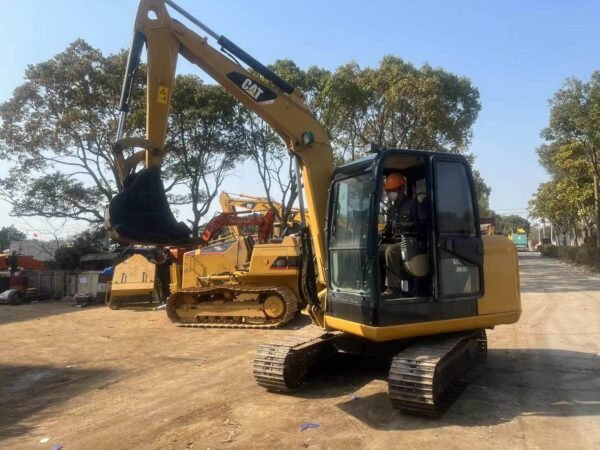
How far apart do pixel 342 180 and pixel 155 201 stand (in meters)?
2.28

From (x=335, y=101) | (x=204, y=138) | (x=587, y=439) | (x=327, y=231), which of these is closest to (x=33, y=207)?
(x=204, y=138)

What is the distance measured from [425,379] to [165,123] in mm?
4470

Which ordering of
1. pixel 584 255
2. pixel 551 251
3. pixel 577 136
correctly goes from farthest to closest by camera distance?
1. pixel 551 251
2. pixel 584 255
3. pixel 577 136

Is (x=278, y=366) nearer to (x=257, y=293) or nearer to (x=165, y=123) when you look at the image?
(x=165, y=123)

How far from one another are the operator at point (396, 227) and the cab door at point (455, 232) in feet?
0.81

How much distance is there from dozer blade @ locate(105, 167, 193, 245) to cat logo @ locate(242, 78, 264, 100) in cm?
150

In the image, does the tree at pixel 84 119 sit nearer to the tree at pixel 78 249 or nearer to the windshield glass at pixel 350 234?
the tree at pixel 78 249

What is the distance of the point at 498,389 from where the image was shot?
18.5 feet

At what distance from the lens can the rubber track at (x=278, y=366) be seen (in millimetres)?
5391

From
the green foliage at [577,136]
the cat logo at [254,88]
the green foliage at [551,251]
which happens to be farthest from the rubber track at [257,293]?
the green foliage at [551,251]

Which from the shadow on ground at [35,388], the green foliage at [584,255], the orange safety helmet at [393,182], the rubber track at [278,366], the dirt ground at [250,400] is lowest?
the shadow on ground at [35,388]

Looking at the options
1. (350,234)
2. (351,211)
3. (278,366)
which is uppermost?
(351,211)

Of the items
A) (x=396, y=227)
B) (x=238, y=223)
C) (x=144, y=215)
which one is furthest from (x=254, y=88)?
(x=238, y=223)

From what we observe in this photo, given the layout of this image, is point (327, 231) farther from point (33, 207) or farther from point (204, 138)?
point (33, 207)
